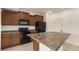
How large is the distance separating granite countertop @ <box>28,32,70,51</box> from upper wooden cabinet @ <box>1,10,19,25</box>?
1.22ft

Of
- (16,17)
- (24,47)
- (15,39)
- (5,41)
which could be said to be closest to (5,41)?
(5,41)

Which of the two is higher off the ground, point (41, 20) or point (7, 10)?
point (7, 10)

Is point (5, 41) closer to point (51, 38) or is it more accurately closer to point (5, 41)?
point (5, 41)

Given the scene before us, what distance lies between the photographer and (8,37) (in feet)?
7.20

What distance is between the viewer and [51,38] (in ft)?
7.08

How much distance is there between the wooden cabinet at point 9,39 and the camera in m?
2.13

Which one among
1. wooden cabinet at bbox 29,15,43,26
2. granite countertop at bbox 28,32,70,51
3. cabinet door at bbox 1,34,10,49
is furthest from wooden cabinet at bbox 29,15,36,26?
cabinet door at bbox 1,34,10,49

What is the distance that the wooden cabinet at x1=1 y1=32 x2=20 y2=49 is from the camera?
2.13 m

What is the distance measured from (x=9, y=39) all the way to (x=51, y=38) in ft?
2.40

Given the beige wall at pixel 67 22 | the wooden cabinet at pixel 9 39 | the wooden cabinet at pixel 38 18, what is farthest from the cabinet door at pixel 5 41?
the beige wall at pixel 67 22

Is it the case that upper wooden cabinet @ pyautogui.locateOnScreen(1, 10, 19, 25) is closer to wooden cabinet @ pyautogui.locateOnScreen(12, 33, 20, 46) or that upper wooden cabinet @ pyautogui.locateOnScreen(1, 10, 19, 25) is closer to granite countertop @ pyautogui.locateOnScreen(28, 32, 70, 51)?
wooden cabinet @ pyautogui.locateOnScreen(12, 33, 20, 46)
